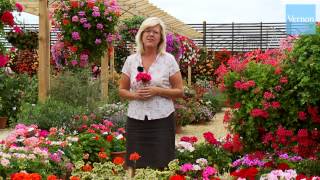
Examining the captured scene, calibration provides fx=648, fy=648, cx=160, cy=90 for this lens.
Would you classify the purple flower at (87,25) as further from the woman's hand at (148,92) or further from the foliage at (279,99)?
the woman's hand at (148,92)

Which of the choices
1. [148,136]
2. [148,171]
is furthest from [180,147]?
[148,171]

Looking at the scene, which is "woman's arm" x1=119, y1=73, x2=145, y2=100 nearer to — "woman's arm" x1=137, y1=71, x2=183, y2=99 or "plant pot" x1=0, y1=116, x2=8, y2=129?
"woman's arm" x1=137, y1=71, x2=183, y2=99

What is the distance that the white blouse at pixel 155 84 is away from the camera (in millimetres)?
4586

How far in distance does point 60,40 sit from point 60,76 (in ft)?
3.38

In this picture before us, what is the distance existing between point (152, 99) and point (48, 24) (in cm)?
519

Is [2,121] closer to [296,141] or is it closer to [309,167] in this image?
[296,141]

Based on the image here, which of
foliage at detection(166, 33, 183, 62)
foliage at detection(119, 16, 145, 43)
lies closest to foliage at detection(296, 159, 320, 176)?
foliage at detection(119, 16, 145, 43)

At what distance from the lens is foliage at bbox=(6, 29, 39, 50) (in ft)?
28.7

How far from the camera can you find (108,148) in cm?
698

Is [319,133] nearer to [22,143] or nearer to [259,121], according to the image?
[259,121]

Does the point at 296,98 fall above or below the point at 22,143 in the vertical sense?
above

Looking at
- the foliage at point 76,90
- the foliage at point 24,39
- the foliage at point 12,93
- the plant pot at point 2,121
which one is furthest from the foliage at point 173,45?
the foliage at point 24,39

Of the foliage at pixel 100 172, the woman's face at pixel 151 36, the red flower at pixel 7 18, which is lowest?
the foliage at pixel 100 172

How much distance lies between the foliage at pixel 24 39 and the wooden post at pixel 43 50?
0.56 ft
